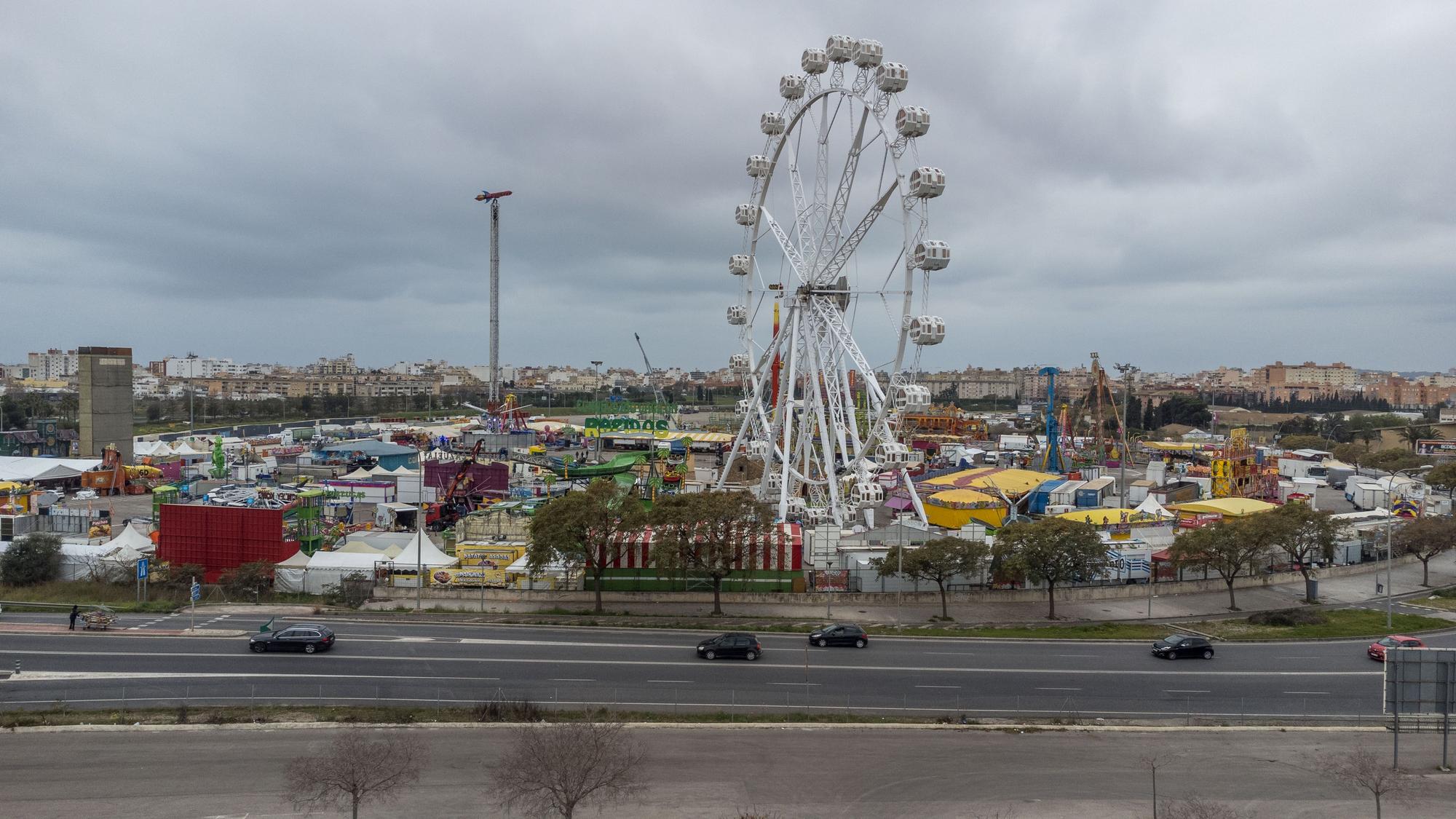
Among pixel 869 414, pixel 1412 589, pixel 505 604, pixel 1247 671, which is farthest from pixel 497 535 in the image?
pixel 1412 589

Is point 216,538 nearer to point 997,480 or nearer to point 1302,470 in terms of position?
point 997,480

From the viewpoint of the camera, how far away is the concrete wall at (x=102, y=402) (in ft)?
282

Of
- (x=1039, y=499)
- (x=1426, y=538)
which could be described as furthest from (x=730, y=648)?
(x=1039, y=499)

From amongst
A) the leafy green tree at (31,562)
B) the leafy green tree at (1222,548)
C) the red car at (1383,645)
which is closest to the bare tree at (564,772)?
the red car at (1383,645)

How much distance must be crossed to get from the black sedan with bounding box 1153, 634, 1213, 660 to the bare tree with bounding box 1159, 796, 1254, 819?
40.1 ft

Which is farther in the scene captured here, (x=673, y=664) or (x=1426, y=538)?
(x=1426, y=538)

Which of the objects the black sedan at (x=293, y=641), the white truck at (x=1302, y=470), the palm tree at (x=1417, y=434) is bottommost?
the black sedan at (x=293, y=641)

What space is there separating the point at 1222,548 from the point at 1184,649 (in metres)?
10.1

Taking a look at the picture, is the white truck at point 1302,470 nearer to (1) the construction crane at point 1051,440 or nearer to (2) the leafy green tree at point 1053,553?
(1) the construction crane at point 1051,440

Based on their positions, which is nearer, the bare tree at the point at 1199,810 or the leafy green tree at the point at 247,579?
the bare tree at the point at 1199,810

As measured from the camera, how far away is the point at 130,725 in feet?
69.3

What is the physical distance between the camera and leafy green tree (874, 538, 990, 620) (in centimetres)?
3450

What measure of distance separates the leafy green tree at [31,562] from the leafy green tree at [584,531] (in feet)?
71.6

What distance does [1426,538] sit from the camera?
143 ft
